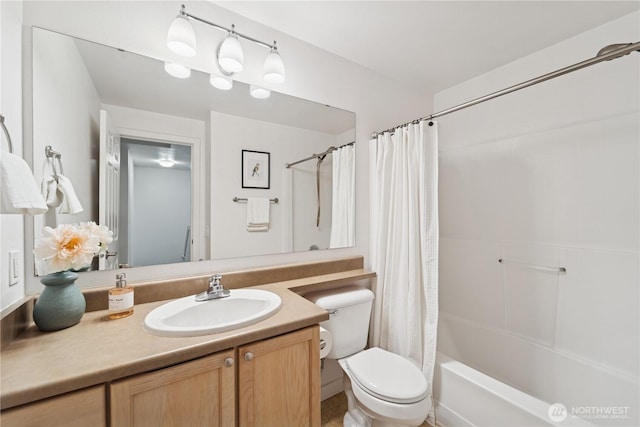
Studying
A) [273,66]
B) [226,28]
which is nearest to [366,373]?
[273,66]

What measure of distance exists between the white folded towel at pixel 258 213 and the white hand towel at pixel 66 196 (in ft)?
2.46

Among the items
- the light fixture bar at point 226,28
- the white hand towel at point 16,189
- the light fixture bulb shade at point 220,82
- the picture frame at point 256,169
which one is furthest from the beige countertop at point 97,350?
the light fixture bar at point 226,28

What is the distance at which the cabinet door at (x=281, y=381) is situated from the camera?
0.90 metres

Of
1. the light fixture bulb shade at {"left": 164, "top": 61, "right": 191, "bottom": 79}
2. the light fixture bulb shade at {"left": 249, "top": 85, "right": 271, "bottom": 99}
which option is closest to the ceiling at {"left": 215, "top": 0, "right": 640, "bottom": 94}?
the light fixture bulb shade at {"left": 249, "top": 85, "right": 271, "bottom": 99}

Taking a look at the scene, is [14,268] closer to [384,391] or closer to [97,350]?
[97,350]

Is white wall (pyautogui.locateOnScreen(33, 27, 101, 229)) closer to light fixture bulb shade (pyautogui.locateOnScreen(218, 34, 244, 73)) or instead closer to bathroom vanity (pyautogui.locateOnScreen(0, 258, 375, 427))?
bathroom vanity (pyautogui.locateOnScreen(0, 258, 375, 427))

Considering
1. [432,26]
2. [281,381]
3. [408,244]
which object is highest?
[432,26]

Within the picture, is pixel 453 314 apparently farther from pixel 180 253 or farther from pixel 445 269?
pixel 180 253

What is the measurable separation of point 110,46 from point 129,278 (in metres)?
1.05

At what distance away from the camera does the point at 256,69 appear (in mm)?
1513

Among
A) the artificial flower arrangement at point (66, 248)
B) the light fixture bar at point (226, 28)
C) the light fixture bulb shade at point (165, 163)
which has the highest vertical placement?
the light fixture bar at point (226, 28)

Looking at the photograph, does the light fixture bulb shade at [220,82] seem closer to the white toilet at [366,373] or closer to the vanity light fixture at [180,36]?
the vanity light fixture at [180,36]

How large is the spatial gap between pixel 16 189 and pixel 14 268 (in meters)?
0.44

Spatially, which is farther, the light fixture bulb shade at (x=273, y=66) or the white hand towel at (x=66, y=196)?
the light fixture bulb shade at (x=273, y=66)
